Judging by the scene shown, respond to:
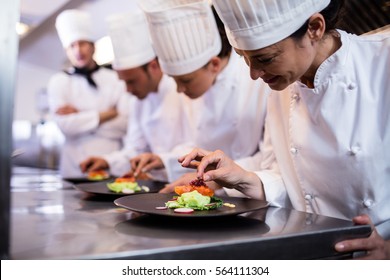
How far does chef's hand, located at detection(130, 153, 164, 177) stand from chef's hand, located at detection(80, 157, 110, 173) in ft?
1.45

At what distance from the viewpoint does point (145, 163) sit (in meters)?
2.16

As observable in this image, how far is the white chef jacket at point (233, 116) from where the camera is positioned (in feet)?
6.78

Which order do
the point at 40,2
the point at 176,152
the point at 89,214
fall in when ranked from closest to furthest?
the point at 89,214
the point at 176,152
the point at 40,2

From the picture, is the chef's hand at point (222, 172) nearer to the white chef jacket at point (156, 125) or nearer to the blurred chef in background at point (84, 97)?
the white chef jacket at point (156, 125)

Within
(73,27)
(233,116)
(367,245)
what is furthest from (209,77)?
(73,27)

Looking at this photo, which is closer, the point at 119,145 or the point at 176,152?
the point at 176,152

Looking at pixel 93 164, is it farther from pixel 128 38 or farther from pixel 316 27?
pixel 316 27

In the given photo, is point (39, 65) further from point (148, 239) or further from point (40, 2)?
point (148, 239)

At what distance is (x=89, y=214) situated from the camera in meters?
1.18

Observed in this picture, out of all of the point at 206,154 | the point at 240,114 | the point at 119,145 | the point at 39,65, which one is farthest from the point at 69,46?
the point at 39,65

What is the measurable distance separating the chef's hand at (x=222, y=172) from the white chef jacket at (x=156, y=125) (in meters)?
1.29

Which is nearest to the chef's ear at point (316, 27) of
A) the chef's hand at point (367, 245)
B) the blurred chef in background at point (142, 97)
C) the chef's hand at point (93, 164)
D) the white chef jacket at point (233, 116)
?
the chef's hand at point (367, 245)

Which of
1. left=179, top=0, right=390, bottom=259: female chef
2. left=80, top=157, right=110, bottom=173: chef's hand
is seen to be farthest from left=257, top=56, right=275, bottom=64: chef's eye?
left=80, top=157, right=110, bottom=173: chef's hand
